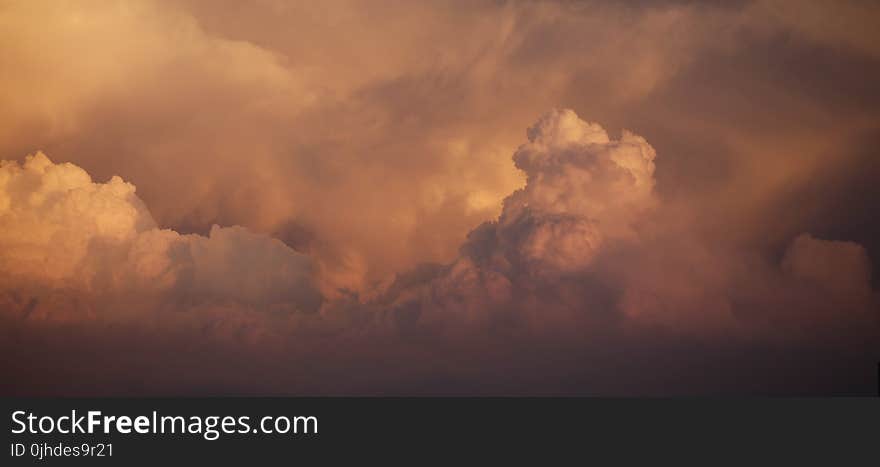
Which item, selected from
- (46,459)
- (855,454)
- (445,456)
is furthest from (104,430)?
(855,454)

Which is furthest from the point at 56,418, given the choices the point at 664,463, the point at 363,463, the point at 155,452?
the point at 664,463

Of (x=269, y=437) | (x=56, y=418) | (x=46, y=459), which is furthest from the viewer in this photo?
(x=269, y=437)

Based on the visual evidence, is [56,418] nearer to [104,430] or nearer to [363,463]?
[104,430]

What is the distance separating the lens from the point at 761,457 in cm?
19700

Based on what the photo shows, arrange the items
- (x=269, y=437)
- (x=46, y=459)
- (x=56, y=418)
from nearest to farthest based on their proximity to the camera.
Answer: (x=46, y=459), (x=56, y=418), (x=269, y=437)

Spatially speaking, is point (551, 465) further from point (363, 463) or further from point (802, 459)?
point (802, 459)

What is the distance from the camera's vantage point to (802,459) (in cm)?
19075

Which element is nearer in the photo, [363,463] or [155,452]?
[155,452]

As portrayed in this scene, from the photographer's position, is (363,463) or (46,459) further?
(363,463)

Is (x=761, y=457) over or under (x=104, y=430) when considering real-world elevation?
under

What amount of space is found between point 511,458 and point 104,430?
234 feet

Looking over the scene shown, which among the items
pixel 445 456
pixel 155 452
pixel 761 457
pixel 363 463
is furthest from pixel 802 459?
pixel 155 452

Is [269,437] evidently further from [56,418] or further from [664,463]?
[664,463]

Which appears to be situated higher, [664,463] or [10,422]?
[10,422]
